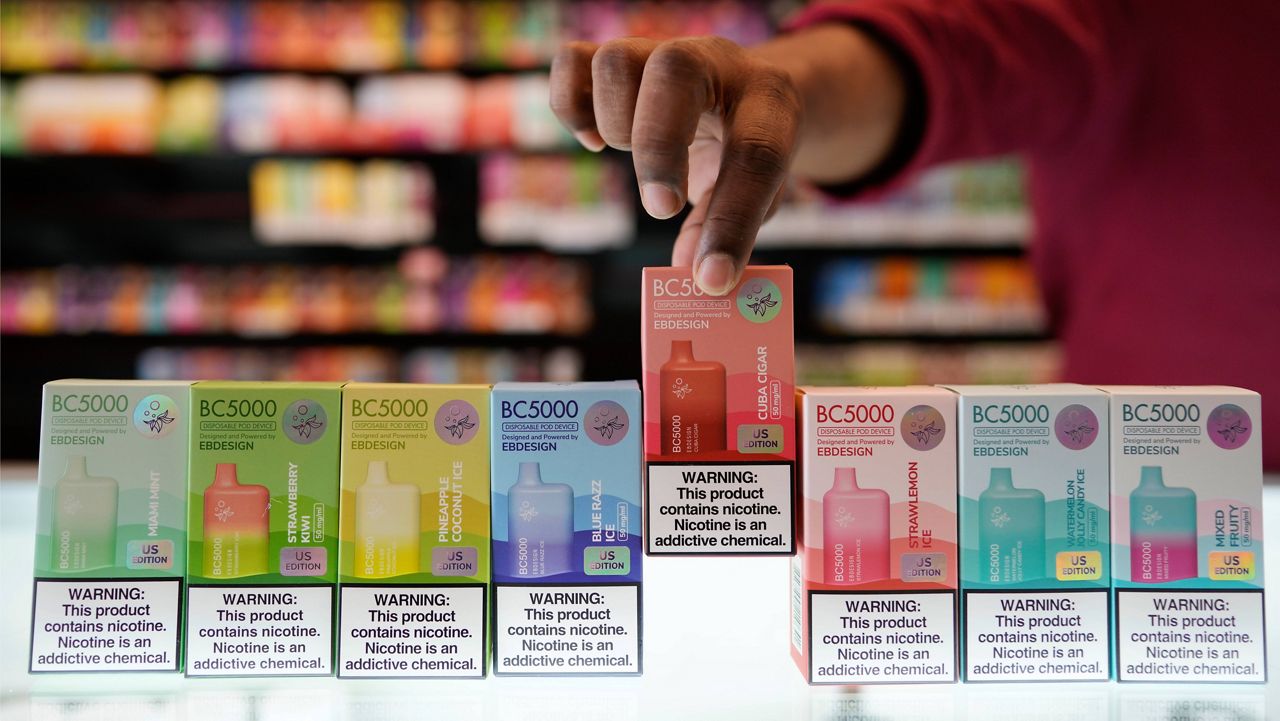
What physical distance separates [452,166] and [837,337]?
166 cm

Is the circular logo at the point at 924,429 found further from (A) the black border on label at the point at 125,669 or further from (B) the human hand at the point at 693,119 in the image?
(A) the black border on label at the point at 125,669

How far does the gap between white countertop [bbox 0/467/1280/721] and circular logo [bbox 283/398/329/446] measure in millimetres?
210

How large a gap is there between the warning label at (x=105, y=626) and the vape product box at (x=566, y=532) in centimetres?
29

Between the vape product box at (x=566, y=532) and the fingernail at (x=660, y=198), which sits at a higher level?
the fingernail at (x=660, y=198)

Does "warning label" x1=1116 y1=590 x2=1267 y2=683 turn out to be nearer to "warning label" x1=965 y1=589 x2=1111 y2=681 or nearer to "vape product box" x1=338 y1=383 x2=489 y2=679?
"warning label" x1=965 y1=589 x2=1111 y2=681

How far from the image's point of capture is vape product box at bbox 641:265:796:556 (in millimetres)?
747

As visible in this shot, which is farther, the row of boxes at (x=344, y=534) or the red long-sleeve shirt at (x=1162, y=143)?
the red long-sleeve shirt at (x=1162, y=143)

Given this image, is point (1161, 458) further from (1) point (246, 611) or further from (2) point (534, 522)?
(1) point (246, 611)

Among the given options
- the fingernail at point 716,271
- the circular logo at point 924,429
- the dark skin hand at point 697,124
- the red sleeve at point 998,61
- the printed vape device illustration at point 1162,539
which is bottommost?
the printed vape device illustration at point 1162,539

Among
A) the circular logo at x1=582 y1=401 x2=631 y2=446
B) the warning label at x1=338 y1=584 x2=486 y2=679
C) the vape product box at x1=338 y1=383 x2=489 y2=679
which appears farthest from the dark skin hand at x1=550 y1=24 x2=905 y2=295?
the warning label at x1=338 y1=584 x2=486 y2=679

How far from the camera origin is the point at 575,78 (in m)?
0.85

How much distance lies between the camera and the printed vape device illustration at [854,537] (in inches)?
29.5

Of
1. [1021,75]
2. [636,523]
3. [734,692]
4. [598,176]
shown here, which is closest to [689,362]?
[636,523]

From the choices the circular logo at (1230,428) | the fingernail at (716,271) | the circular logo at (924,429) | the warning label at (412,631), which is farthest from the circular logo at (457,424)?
the circular logo at (1230,428)
